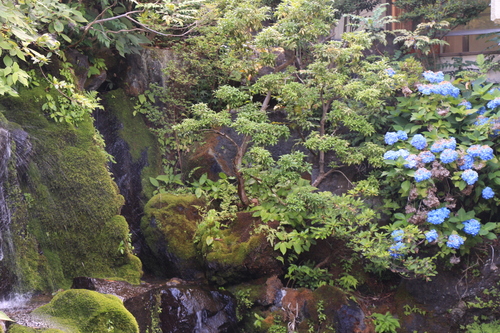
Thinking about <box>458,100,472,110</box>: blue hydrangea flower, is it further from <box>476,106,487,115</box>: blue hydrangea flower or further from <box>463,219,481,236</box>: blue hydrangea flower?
<box>463,219,481,236</box>: blue hydrangea flower

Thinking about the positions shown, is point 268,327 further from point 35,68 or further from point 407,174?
point 35,68

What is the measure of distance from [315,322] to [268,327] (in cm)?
62

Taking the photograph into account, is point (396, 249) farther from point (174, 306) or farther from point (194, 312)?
point (174, 306)

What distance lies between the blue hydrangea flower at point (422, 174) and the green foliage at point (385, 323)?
1939 mm

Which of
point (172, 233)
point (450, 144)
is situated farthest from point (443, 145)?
point (172, 233)

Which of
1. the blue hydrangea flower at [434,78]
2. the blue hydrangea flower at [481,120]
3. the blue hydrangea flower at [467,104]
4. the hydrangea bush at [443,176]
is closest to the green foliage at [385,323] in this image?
the hydrangea bush at [443,176]

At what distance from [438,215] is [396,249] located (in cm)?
77

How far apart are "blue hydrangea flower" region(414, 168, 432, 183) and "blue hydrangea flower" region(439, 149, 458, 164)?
270 mm

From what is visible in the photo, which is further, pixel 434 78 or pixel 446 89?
pixel 434 78

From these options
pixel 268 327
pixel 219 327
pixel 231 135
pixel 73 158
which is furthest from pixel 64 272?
pixel 231 135

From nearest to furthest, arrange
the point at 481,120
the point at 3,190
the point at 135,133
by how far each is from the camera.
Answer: the point at 3,190 → the point at 481,120 → the point at 135,133

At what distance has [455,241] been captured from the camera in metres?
6.13

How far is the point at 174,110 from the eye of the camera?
31.2 ft

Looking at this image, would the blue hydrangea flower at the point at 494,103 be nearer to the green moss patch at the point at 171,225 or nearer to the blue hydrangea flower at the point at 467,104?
the blue hydrangea flower at the point at 467,104
